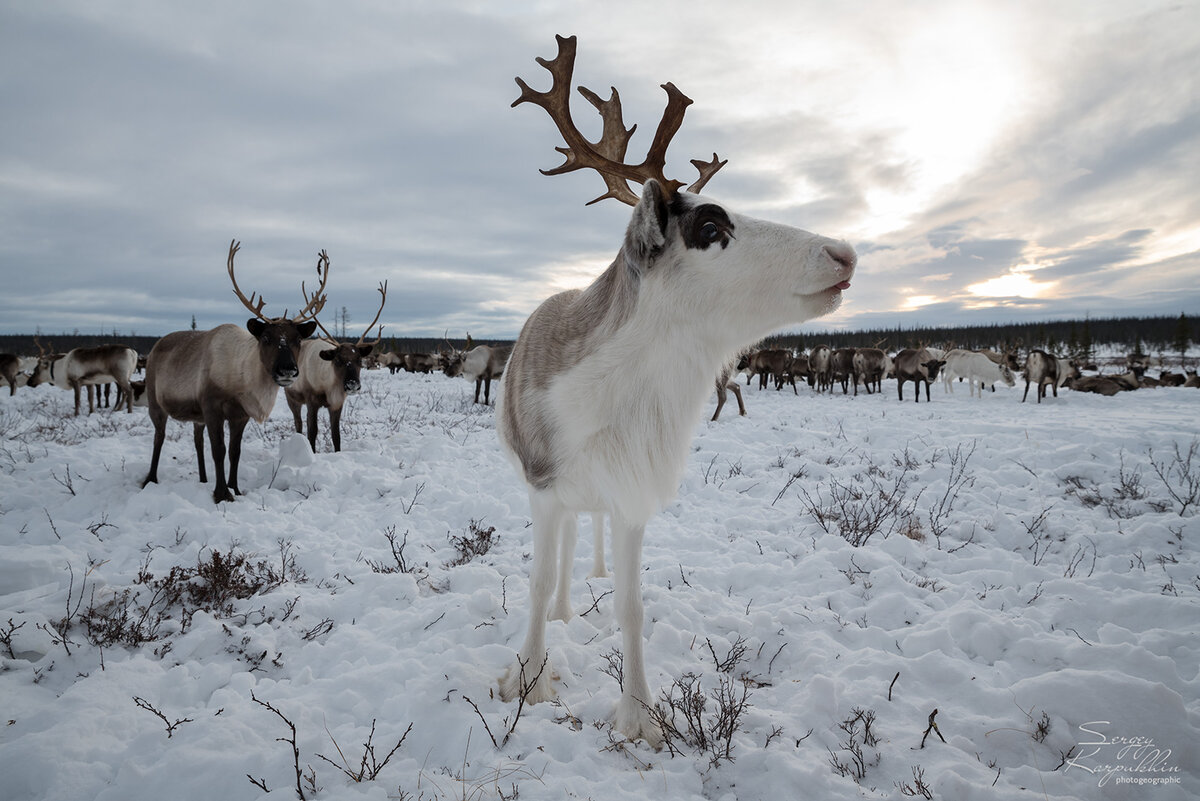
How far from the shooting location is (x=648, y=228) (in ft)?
7.63

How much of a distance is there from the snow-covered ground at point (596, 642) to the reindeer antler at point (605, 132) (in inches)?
109

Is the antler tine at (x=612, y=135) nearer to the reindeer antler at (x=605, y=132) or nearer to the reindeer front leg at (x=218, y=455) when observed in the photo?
the reindeer antler at (x=605, y=132)

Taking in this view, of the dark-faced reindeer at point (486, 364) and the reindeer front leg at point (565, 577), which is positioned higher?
the dark-faced reindeer at point (486, 364)

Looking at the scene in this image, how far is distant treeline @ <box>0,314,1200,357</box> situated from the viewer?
6475 cm

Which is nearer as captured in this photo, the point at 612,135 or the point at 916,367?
the point at 612,135

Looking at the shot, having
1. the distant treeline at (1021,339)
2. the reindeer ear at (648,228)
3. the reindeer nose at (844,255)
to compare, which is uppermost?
the distant treeline at (1021,339)

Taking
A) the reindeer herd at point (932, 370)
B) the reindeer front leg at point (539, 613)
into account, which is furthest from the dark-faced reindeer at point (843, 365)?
the reindeer front leg at point (539, 613)

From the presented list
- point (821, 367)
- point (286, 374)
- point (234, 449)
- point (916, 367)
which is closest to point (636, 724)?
point (286, 374)

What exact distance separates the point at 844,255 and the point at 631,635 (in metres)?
2.07

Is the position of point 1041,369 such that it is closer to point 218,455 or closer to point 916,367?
point 916,367

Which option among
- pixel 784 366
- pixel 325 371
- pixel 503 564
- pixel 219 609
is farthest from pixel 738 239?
pixel 784 366

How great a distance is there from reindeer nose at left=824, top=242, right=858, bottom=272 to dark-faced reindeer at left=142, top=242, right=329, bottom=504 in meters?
6.18

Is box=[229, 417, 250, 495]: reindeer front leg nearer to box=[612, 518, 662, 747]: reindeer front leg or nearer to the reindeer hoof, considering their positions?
box=[612, 518, 662, 747]: reindeer front leg

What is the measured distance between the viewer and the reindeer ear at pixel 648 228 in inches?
90.0
